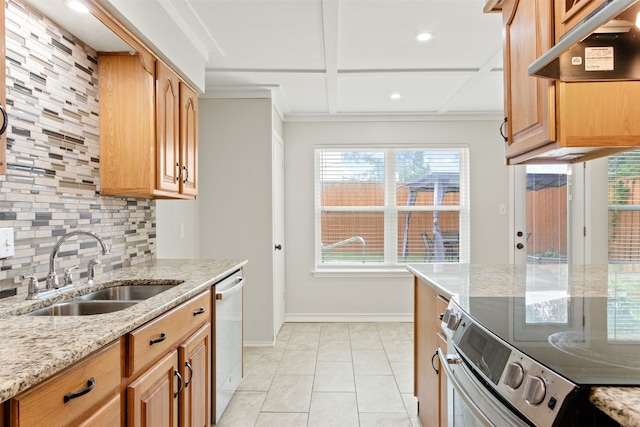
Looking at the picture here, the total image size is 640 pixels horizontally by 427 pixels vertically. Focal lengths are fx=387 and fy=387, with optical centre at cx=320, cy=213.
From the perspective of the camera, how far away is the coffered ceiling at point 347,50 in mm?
2244

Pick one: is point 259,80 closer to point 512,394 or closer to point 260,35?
point 260,35

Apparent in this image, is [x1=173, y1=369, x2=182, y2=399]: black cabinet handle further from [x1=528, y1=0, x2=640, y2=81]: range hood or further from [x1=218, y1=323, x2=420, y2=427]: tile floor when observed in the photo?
[x1=528, y1=0, x2=640, y2=81]: range hood

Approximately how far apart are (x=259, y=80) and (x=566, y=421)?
3264 millimetres

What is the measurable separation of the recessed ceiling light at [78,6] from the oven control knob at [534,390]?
6.73 feet

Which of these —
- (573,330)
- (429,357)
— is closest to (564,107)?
(573,330)

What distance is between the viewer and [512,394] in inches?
33.9

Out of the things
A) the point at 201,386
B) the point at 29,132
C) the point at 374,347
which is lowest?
the point at 374,347

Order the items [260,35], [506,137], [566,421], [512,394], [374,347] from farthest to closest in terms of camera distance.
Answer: [374,347] < [260,35] < [506,137] < [512,394] < [566,421]

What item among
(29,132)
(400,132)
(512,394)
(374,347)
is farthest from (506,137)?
(400,132)

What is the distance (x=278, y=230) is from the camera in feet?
13.4

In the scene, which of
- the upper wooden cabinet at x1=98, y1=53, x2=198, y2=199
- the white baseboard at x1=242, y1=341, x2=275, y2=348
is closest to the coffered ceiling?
the upper wooden cabinet at x1=98, y1=53, x2=198, y2=199

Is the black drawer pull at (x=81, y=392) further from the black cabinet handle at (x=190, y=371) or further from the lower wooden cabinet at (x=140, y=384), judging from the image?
the black cabinet handle at (x=190, y=371)

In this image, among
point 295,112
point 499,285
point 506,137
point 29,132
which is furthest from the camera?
point 295,112

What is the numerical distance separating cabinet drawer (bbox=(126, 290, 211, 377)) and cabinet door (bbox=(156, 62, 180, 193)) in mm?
756
